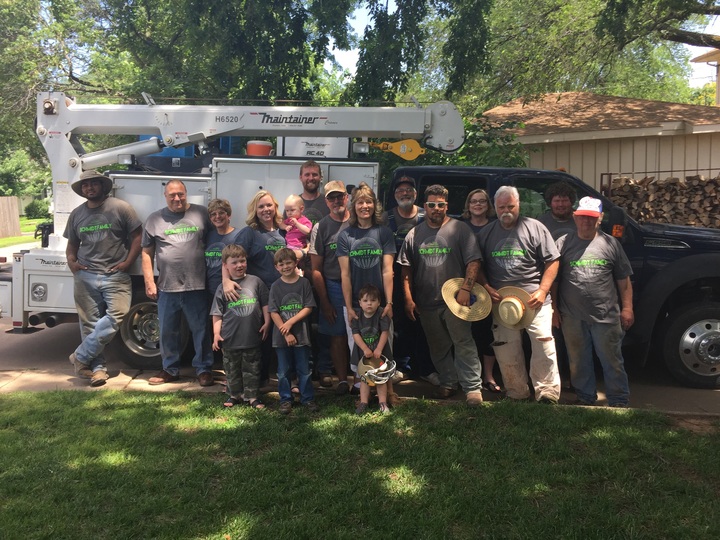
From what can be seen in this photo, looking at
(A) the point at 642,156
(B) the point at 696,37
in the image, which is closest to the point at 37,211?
(A) the point at 642,156

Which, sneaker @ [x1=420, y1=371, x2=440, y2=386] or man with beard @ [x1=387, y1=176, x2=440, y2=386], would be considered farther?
sneaker @ [x1=420, y1=371, x2=440, y2=386]

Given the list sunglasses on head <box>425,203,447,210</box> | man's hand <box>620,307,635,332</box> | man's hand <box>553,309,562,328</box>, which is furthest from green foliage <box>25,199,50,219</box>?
man's hand <box>620,307,635,332</box>

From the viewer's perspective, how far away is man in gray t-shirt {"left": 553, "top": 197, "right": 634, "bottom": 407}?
496cm

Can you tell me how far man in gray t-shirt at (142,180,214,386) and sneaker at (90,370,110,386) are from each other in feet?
1.48

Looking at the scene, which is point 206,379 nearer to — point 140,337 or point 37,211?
point 140,337

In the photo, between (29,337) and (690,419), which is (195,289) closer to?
(29,337)

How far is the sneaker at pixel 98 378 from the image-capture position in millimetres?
5820

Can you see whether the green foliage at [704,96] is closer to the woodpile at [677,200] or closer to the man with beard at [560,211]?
the woodpile at [677,200]

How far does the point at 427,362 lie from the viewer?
5.97 metres

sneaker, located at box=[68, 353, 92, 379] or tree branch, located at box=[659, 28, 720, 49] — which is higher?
tree branch, located at box=[659, 28, 720, 49]

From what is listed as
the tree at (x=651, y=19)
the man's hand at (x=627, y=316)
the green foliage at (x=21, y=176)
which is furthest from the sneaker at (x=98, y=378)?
the green foliage at (x=21, y=176)

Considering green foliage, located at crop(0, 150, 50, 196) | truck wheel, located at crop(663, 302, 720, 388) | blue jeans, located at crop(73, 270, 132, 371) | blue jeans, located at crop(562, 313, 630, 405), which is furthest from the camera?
green foliage, located at crop(0, 150, 50, 196)

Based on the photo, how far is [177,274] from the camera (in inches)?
224

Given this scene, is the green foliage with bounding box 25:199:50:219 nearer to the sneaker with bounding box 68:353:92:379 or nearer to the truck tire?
the truck tire
